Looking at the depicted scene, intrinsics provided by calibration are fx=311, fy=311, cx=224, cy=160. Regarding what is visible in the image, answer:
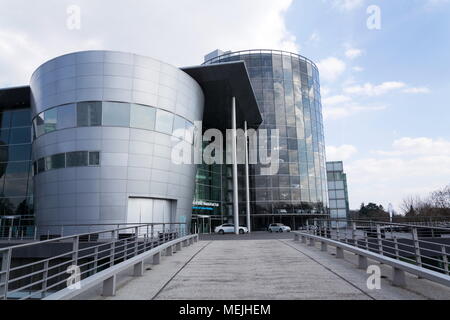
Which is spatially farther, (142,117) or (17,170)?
(17,170)

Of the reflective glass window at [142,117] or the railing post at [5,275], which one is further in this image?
the reflective glass window at [142,117]

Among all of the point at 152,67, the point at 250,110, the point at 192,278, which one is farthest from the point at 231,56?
the point at 192,278

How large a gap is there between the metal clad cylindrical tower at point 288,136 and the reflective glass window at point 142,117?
74.5 ft

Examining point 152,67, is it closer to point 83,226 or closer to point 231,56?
point 83,226

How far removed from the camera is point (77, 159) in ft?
77.1

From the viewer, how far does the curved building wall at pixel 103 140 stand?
23172 mm

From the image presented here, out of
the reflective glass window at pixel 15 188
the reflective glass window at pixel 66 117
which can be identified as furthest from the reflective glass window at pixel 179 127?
the reflective glass window at pixel 15 188

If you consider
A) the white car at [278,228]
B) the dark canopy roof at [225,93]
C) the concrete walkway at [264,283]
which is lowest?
the white car at [278,228]

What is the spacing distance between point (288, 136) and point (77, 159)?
98.5 feet

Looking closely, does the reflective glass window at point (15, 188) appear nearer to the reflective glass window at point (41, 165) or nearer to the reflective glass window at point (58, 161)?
the reflective glass window at point (41, 165)

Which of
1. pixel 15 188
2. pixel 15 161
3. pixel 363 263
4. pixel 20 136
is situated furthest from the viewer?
A: pixel 20 136

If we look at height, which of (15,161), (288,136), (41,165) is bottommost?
(41,165)

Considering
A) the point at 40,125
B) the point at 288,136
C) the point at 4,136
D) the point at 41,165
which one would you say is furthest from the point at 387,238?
the point at 4,136

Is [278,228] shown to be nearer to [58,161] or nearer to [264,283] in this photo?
[58,161]
